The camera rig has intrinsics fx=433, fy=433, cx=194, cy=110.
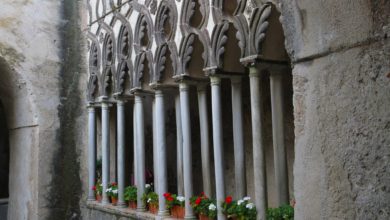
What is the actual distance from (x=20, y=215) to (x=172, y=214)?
3.53 metres

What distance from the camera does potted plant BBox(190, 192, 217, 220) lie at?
17.4 feet

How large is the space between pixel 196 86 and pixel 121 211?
2344 mm

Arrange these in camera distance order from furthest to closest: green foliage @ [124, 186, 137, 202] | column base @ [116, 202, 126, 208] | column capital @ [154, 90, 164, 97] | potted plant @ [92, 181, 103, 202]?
potted plant @ [92, 181, 103, 202] < column base @ [116, 202, 126, 208] < green foliage @ [124, 186, 137, 202] < column capital @ [154, 90, 164, 97]

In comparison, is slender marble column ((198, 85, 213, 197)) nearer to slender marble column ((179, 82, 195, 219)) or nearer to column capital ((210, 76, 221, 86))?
slender marble column ((179, 82, 195, 219))

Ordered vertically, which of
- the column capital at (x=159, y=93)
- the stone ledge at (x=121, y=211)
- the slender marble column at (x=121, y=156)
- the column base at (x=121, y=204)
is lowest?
the stone ledge at (x=121, y=211)

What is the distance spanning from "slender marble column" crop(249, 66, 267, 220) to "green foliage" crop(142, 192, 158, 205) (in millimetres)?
2191

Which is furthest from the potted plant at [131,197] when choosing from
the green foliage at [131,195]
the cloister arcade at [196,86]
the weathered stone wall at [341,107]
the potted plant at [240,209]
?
the weathered stone wall at [341,107]

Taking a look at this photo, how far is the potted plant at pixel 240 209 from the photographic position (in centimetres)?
470

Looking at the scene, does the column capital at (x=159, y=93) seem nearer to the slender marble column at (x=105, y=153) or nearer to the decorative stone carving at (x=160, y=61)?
the decorative stone carving at (x=160, y=61)

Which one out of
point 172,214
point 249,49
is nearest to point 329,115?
point 249,49

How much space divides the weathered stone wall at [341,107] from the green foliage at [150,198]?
4935 mm

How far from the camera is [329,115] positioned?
5.25 feet

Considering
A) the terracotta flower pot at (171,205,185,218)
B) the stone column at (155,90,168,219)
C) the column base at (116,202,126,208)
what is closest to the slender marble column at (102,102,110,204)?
the column base at (116,202,126,208)

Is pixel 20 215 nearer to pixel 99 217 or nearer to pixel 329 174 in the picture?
pixel 99 217
